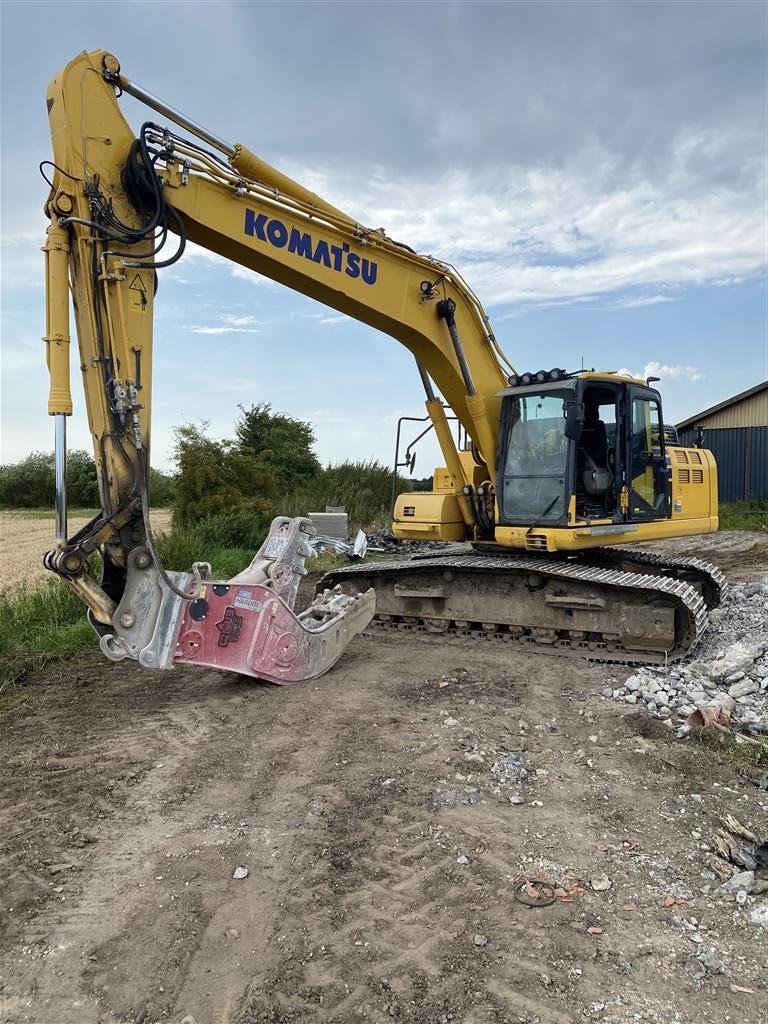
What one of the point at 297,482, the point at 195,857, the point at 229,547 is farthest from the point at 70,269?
the point at 297,482

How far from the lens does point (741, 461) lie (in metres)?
23.0

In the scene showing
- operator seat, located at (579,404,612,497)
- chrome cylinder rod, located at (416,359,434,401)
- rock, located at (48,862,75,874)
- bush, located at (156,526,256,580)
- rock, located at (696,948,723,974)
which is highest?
chrome cylinder rod, located at (416,359,434,401)

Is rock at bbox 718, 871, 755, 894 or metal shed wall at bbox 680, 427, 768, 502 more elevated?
metal shed wall at bbox 680, 427, 768, 502

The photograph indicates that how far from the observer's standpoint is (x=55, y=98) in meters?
5.02

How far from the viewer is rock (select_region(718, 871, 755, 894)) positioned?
3.26 meters

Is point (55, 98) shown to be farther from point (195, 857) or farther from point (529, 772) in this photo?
point (529, 772)

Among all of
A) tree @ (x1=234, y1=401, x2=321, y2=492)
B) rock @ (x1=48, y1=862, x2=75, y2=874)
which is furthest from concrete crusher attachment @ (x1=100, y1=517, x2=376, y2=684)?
tree @ (x1=234, y1=401, x2=321, y2=492)

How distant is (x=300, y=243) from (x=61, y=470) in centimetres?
281

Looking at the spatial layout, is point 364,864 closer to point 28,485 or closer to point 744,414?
point 744,414

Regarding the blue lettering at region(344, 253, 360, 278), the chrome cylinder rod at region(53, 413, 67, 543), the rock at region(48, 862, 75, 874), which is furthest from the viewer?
the blue lettering at region(344, 253, 360, 278)

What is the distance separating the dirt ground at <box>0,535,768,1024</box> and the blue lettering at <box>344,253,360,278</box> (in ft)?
11.9

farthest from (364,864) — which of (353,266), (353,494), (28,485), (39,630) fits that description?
(28,485)

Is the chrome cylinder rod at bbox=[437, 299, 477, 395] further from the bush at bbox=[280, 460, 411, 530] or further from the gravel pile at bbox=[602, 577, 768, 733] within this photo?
the bush at bbox=[280, 460, 411, 530]

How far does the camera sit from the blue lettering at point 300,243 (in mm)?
6219
